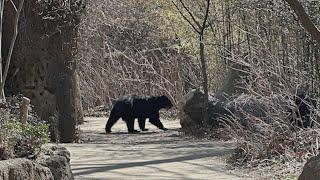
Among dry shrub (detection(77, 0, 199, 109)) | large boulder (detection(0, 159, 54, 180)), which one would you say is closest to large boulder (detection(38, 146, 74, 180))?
large boulder (detection(0, 159, 54, 180))

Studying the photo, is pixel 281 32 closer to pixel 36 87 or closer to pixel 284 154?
pixel 284 154

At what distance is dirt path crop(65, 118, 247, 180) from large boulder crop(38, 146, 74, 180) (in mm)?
1369

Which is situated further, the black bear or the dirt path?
the black bear

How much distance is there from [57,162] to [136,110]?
36.9 ft

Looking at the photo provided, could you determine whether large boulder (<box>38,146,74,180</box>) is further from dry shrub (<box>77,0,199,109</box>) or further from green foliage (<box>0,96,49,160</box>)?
dry shrub (<box>77,0,199,109</box>)

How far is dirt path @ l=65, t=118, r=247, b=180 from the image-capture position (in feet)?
28.3

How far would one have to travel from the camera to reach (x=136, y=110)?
1788 cm

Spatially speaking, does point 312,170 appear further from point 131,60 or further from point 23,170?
point 131,60

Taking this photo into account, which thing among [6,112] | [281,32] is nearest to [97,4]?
[281,32]

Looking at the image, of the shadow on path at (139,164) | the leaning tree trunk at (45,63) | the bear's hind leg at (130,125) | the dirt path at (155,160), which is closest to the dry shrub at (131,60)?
the bear's hind leg at (130,125)

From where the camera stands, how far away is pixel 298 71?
10992 millimetres

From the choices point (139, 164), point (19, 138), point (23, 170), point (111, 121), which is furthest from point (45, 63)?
point (23, 170)

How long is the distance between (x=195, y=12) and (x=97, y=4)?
2.75m

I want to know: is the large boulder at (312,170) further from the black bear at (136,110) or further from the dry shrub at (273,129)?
the black bear at (136,110)
